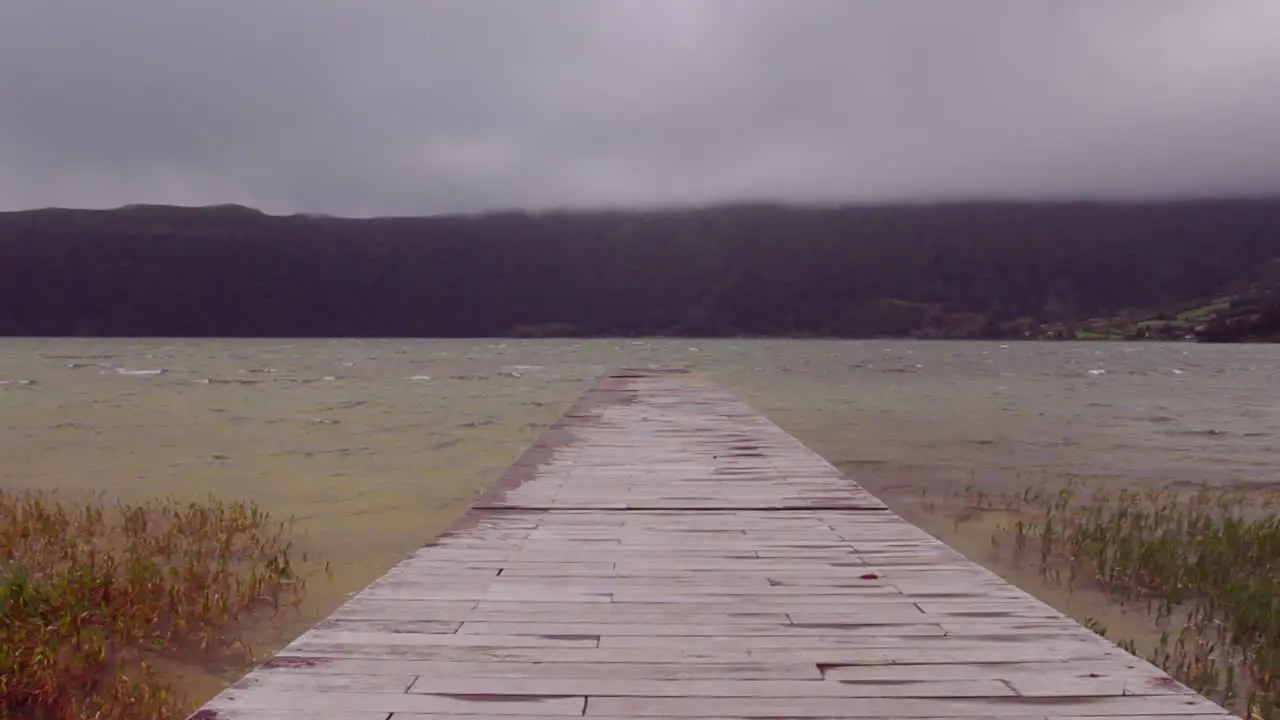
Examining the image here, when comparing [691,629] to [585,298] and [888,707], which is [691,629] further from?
[585,298]

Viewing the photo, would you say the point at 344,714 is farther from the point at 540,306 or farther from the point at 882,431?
the point at 540,306

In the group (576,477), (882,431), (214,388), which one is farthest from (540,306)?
(576,477)

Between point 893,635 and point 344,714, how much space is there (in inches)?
97.4

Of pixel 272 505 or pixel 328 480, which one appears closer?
pixel 272 505

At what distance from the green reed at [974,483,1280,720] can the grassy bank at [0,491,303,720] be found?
6.87 metres

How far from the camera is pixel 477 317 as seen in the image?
194375mm

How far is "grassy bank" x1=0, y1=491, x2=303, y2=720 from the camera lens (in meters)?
5.56

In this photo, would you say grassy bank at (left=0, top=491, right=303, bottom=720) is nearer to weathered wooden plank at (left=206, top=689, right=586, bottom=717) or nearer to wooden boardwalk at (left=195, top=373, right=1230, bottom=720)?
wooden boardwalk at (left=195, top=373, right=1230, bottom=720)

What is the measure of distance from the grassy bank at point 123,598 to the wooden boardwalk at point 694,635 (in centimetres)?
210

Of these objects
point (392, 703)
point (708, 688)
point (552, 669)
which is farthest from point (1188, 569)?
point (392, 703)

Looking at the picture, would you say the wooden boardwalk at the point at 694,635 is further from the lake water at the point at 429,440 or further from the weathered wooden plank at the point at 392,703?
the lake water at the point at 429,440

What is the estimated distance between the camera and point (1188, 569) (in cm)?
859

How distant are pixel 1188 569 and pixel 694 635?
21.8 feet

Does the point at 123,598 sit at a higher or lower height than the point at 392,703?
lower
